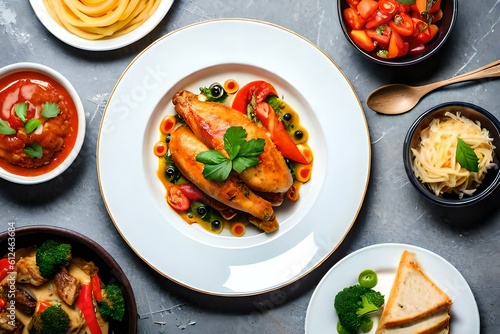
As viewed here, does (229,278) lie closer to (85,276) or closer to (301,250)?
(301,250)

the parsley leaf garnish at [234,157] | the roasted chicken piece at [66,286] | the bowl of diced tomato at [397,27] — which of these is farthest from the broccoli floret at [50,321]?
the bowl of diced tomato at [397,27]

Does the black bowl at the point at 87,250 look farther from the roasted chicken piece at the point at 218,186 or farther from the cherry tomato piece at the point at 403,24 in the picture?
the cherry tomato piece at the point at 403,24

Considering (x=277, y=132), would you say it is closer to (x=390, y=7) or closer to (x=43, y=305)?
(x=390, y=7)

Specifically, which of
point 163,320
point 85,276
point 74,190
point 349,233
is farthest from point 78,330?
point 349,233

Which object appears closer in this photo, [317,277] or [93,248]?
[93,248]

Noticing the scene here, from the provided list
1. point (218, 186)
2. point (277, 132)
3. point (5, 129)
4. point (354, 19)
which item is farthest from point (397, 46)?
point (5, 129)

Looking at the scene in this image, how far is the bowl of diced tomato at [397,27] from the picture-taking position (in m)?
3.61

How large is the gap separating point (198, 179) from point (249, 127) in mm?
447

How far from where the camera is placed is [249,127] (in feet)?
11.8

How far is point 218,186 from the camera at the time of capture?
3.57 metres

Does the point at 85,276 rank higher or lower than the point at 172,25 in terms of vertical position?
lower

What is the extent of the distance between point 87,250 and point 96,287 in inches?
9.1

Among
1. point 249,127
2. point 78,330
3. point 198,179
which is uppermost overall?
point 249,127

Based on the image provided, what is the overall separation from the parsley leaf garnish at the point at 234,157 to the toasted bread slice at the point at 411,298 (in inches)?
45.6
